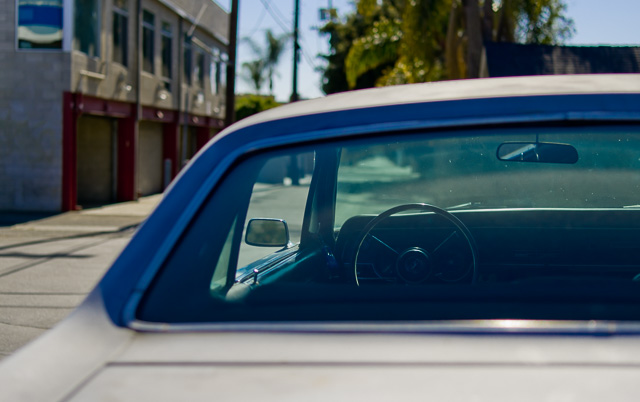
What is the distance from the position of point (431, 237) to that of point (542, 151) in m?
0.77

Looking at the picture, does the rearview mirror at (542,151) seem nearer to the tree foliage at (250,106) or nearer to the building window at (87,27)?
the building window at (87,27)

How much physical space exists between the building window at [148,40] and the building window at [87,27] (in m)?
3.67

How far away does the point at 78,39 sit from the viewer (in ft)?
59.7

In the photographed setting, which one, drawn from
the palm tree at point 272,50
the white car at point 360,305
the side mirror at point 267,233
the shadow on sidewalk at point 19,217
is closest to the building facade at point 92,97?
the shadow on sidewalk at point 19,217

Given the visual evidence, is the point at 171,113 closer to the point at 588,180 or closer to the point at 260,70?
the point at 588,180

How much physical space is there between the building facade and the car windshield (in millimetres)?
15667

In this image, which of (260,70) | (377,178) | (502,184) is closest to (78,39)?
(377,178)

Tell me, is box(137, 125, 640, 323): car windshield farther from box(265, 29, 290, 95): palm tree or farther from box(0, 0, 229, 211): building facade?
box(265, 29, 290, 95): palm tree

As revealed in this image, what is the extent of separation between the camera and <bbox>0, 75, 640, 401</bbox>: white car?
137cm

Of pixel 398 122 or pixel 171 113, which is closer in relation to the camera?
pixel 398 122

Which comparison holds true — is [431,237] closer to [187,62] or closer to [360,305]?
[360,305]

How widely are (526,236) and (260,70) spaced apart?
65570 millimetres

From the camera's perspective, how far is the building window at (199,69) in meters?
29.5

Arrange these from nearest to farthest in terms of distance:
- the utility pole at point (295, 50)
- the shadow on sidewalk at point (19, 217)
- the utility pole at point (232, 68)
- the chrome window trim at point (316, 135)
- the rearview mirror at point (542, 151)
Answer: the chrome window trim at point (316, 135) < the rearview mirror at point (542, 151) < the shadow on sidewalk at point (19, 217) < the utility pole at point (232, 68) < the utility pole at point (295, 50)
